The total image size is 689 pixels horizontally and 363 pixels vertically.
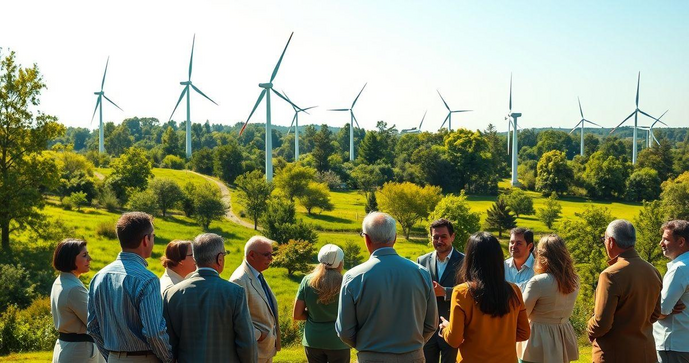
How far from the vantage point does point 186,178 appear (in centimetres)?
8106

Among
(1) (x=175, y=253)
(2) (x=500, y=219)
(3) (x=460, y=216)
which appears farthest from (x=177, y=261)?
(2) (x=500, y=219)

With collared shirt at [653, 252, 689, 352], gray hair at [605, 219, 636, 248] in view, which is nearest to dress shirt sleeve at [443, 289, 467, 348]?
gray hair at [605, 219, 636, 248]

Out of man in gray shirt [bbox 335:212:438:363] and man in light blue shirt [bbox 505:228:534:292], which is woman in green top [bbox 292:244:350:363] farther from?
man in light blue shirt [bbox 505:228:534:292]

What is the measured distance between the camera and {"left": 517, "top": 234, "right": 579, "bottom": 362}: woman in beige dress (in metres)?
5.93

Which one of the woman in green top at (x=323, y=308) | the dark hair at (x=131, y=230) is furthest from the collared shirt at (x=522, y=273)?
the dark hair at (x=131, y=230)

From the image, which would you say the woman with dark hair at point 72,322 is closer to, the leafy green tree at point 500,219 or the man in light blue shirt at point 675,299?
the man in light blue shirt at point 675,299

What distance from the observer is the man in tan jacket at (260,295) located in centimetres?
587

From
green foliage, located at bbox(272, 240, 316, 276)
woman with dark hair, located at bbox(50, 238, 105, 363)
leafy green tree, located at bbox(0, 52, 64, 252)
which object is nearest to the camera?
woman with dark hair, located at bbox(50, 238, 105, 363)

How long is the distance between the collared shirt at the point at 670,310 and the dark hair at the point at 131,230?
5230 mm

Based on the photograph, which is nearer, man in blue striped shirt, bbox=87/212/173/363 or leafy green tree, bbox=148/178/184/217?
man in blue striped shirt, bbox=87/212/173/363

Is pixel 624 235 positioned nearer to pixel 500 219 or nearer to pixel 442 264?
pixel 442 264

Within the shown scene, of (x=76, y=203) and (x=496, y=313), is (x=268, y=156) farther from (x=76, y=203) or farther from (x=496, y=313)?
(x=496, y=313)

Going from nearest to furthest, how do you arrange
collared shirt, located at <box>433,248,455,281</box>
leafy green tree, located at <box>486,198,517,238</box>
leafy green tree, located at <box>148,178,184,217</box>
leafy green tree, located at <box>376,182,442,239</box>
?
collared shirt, located at <box>433,248,455,281</box>, leafy green tree, located at <box>148,178,184,217</box>, leafy green tree, located at <box>486,198,517,238</box>, leafy green tree, located at <box>376,182,442,239</box>

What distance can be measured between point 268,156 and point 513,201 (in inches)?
1165
